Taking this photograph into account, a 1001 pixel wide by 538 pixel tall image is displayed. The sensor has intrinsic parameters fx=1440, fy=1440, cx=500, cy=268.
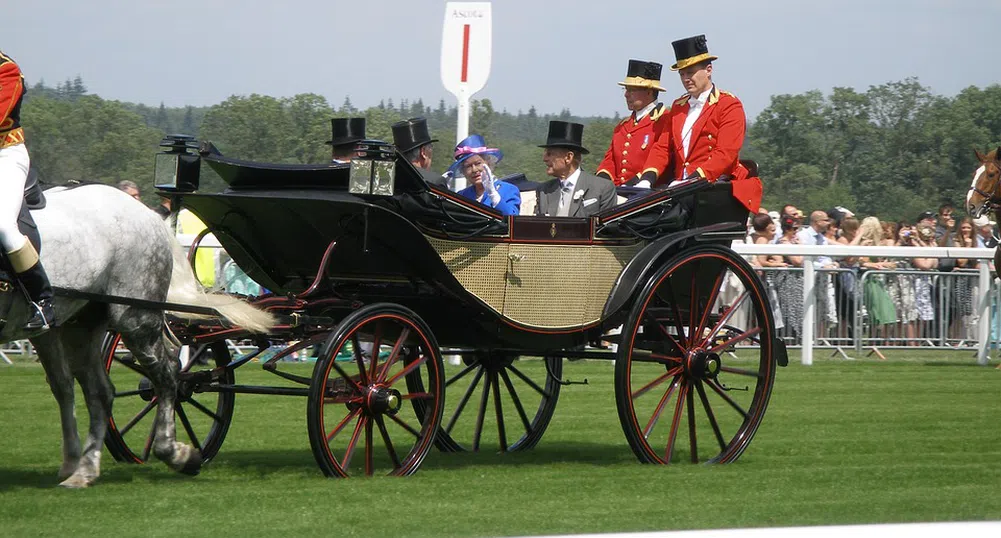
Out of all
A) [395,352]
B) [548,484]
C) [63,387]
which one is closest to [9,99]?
[63,387]

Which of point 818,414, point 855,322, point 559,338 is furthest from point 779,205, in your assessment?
point 559,338

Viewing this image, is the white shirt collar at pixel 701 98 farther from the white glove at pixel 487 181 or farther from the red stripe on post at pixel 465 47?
the red stripe on post at pixel 465 47

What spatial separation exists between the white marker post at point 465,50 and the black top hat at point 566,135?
4.44 meters

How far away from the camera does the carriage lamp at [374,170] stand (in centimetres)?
641

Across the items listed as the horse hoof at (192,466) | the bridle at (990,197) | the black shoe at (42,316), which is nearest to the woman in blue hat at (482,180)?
the horse hoof at (192,466)

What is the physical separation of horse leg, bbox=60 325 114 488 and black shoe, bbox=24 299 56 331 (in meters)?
0.73

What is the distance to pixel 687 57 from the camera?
28.0ft

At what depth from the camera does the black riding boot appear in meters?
5.90

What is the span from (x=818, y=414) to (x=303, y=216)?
4.87 meters

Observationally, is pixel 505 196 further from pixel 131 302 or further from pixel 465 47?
pixel 465 47

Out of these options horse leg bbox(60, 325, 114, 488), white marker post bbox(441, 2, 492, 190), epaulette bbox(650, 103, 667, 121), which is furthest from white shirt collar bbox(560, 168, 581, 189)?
white marker post bbox(441, 2, 492, 190)

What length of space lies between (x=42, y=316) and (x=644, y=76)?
4.28m

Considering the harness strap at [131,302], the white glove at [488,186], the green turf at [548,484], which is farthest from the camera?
the white glove at [488,186]

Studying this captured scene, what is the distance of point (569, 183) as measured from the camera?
8.09 meters
